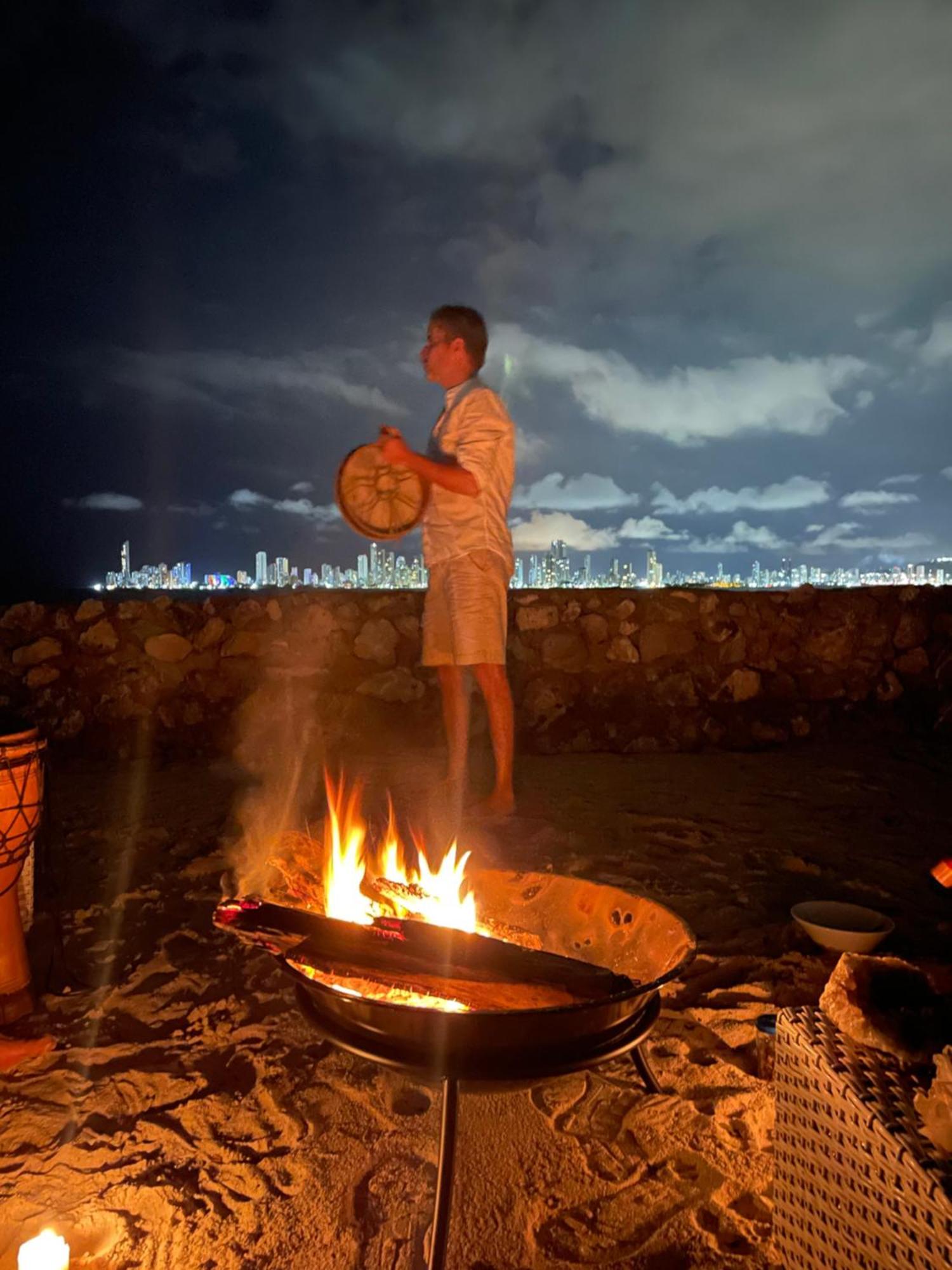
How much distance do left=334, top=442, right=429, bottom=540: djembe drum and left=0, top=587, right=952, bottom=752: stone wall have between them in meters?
1.80

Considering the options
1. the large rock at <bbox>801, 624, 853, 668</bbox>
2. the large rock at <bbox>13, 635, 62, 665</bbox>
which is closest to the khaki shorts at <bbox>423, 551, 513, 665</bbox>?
the large rock at <bbox>13, 635, 62, 665</bbox>

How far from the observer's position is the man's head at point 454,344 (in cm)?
320

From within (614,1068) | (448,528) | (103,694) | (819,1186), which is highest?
(448,528)

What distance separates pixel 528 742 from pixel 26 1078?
362 cm

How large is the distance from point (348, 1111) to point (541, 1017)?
76 centimetres

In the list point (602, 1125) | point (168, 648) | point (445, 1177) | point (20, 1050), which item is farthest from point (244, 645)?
point (445, 1177)

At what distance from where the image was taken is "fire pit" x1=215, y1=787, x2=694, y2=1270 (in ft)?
3.86

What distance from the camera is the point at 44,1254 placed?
3.66 feet

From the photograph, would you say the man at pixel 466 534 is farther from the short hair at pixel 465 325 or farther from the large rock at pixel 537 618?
the large rock at pixel 537 618

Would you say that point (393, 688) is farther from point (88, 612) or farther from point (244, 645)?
point (88, 612)

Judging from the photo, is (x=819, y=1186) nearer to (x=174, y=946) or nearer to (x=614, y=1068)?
(x=614, y=1068)

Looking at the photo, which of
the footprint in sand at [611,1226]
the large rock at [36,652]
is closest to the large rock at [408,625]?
the large rock at [36,652]

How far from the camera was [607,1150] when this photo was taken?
58.9 inches

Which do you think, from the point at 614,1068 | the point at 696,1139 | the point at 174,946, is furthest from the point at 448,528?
the point at 696,1139
